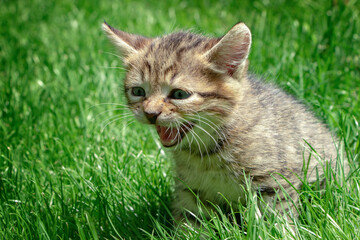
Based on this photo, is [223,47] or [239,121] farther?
[239,121]

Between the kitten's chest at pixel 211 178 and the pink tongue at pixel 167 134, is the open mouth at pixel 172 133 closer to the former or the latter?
the pink tongue at pixel 167 134

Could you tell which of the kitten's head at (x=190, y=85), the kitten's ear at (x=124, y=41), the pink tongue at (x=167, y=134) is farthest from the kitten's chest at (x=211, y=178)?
the kitten's ear at (x=124, y=41)

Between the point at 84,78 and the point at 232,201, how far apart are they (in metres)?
2.66

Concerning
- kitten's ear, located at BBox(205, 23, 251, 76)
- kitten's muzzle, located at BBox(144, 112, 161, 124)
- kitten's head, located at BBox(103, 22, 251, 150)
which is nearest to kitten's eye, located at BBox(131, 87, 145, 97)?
kitten's head, located at BBox(103, 22, 251, 150)

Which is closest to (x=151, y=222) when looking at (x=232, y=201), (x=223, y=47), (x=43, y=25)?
(x=232, y=201)

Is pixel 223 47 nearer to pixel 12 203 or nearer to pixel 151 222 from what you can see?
pixel 151 222

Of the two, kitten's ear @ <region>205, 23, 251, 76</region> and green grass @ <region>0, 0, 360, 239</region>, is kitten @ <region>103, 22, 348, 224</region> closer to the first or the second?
kitten's ear @ <region>205, 23, 251, 76</region>

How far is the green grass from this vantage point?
2969 mm

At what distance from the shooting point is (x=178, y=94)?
2.93 metres

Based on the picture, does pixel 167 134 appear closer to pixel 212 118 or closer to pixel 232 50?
pixel 212 118

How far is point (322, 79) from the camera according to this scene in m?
4.46

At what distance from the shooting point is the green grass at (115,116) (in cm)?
297

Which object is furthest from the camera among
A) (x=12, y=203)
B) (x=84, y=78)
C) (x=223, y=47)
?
(x=84, y=78)

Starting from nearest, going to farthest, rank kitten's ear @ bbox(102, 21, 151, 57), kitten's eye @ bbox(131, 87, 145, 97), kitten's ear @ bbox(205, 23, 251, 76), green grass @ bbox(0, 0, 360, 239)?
kitten's ear @ bbox(205, 23, 251, 76), green grass @ bbox(0, 0, 360, 239), kitten's eye @ bbox(131, 87, 145, 97), kitten's ear @ bbox(102, 21, 151, 57)
